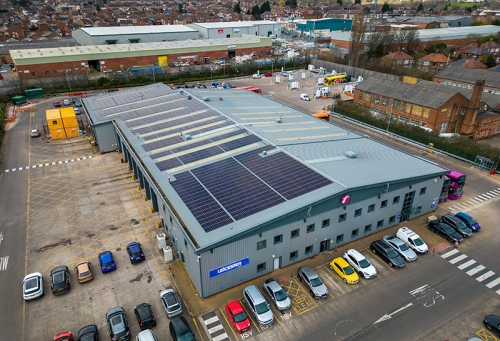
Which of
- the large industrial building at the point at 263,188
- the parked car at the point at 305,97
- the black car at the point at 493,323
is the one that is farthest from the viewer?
the parked car at the point at 305,97

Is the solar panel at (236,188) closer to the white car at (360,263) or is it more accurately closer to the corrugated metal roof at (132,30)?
the white car at (360,263)

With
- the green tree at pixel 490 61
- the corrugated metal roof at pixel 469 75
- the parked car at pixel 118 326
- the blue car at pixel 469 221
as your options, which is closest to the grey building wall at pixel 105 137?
the parked car at pixel 118 326

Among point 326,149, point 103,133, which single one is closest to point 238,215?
point 326,149

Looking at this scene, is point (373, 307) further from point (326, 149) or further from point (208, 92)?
point (208, 92)

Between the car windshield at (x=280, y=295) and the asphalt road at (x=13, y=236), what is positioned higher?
the car windshield at (x=280, y=295)

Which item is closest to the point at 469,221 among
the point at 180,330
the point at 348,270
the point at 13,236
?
the point at 348,270

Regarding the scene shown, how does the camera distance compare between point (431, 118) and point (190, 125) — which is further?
point (431, 118)
